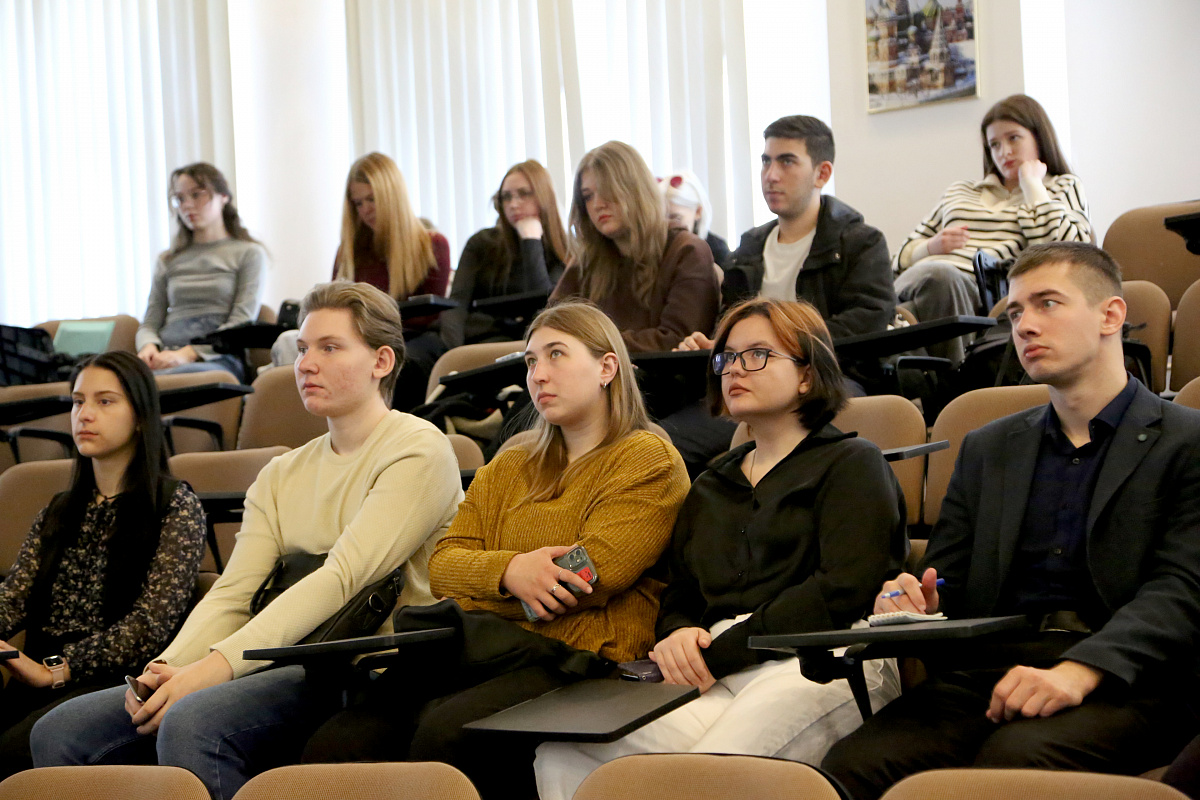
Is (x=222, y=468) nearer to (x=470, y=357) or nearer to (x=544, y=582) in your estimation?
(x=470, y=357)

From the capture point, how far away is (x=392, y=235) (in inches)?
181

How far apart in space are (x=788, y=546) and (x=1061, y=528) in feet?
1.46

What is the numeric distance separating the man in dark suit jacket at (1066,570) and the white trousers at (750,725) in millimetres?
118

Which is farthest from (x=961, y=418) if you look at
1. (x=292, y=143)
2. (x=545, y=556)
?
(x=292, y=143)

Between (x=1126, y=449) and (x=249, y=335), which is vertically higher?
(x=249, y=335)

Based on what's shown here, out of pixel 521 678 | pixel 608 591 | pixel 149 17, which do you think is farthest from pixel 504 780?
pixel 149 17

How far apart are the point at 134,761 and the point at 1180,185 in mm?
5011

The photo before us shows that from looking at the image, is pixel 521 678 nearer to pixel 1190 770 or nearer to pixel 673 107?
pixel 1190 770

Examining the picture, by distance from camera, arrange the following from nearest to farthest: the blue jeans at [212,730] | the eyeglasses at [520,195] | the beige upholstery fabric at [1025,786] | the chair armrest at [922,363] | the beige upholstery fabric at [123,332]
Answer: the beige upholstery fabric at [1025,786] < the blue jeans at [212,730] < the chair armrest at [922,363] < the eyeglasses at [520,195] < the beige upholstery fabric at [123,332]

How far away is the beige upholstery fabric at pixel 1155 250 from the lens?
13.1 ft

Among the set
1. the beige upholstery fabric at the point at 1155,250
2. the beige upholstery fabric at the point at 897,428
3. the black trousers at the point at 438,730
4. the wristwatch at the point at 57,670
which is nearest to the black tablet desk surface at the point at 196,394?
the wristwatch at the point at 57,670

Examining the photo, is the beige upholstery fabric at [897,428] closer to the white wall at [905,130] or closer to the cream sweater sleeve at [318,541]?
the cream sweater sleeve at [318,541]

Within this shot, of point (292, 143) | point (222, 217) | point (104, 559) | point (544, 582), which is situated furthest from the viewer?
point (292, 143)

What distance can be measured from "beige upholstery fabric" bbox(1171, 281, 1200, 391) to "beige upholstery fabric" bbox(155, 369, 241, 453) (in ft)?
9.82
